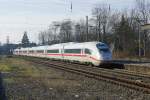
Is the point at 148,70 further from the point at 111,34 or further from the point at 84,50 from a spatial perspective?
the point at 111,34

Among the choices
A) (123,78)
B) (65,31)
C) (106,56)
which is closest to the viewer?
(123,78)

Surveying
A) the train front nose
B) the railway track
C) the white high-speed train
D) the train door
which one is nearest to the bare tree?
the white high-speed train

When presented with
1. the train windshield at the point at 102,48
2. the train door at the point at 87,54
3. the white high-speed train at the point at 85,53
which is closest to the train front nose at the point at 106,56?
the white high-speed train at the point at 85,53

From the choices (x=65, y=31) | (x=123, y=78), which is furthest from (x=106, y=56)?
(x=65, y=31)

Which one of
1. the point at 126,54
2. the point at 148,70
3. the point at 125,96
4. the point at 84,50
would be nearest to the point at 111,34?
the point at 126,54

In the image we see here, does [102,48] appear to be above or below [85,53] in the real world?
above

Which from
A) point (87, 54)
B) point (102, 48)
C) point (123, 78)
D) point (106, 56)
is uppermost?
point (102, 48)

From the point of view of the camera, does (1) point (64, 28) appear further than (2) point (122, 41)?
Yes

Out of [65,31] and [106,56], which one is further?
[65,31]

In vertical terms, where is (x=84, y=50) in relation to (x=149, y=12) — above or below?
below

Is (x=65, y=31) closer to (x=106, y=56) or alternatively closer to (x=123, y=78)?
(x=106, y=56)

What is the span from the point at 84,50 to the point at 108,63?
489cm

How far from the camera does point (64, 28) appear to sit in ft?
345

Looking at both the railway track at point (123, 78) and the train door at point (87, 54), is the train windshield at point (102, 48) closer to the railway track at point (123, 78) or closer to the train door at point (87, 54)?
the train door at point (87, 54)
